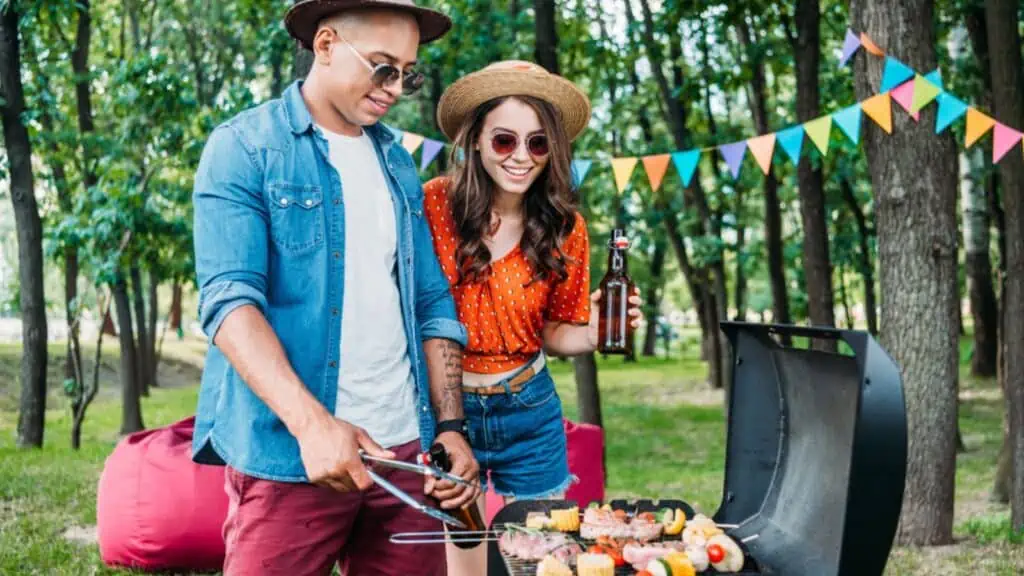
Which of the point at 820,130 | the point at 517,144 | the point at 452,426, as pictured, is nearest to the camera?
the point at 452,426

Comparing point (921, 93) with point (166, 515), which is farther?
point (921, 93)

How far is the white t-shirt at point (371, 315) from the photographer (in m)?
2.76

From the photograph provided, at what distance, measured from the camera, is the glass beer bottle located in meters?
3.56

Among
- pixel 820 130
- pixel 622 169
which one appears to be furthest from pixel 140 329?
pixel 820 130


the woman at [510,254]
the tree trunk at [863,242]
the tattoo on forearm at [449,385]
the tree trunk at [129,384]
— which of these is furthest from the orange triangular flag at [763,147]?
the tree trunk at [863,242]

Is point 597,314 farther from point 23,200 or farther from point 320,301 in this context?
point 23,200

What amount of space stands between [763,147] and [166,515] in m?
4.29

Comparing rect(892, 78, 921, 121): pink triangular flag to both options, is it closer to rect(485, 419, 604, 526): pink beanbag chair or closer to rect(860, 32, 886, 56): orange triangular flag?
rect(860, 32, 886, 56): orange triangular flag

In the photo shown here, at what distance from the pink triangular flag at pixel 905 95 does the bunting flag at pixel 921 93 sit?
0.03 meters

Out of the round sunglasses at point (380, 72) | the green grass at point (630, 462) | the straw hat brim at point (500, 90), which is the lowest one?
the green grass at point (630, 462)

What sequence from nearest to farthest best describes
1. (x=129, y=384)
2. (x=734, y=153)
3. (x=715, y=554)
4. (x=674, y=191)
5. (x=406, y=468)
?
1. (x=406, y=468)
2. (x=715, y=554)
3. (x=734, y=153)
4. (x=129, y=384)
5. (x=674, y=191)

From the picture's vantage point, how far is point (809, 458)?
2850 mm

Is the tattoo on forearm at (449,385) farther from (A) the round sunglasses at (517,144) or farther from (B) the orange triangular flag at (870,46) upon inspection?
(B) the orange triangular flag at (870,46)

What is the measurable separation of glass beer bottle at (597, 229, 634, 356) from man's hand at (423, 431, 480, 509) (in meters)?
0.74
